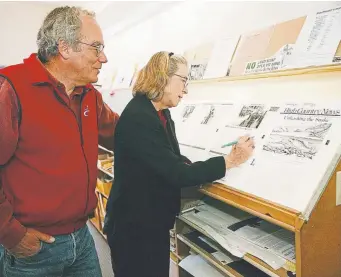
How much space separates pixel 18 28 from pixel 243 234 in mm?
3656

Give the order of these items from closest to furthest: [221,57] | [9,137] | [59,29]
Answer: [9,137] < [59,29] < [221,57]

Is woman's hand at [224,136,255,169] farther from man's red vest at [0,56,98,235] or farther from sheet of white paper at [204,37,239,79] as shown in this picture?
sheet of white paper at [204,37,239,79]

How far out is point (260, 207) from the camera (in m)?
0.94

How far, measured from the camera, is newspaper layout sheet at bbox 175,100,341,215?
895 mm

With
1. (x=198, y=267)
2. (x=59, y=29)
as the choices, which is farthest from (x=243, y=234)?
(x=59, y=29)

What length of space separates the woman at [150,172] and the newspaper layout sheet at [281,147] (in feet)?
0.23

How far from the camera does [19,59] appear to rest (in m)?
3.71

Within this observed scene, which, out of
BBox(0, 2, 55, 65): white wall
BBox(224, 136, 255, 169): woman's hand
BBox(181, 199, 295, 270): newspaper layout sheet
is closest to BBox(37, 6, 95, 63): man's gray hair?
BBox(224, 136, 255, 169): woman's hand

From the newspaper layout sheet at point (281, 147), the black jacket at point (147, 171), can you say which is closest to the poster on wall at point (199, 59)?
the newspaper layout sheet at point (281, 147)

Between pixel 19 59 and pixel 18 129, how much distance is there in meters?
3.21

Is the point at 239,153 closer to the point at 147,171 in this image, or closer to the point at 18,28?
the point at 147,171

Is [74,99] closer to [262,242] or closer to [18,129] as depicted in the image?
[18,129]

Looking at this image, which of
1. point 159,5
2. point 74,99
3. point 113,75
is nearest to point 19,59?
point 113,75

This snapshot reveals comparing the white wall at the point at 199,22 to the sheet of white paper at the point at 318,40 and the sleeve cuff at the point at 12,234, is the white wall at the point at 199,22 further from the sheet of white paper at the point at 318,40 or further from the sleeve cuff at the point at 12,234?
the sleeve cuff at the point at 12,234
